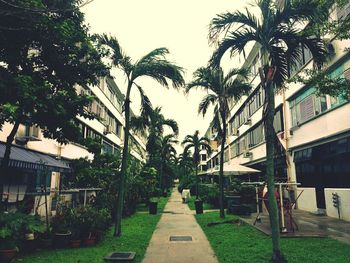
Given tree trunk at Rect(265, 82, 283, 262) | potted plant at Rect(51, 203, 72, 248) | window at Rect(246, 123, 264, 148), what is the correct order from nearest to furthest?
tree trunk at Rect(265, 82, 283, 262) < potted plant at Rect(51, 203, 72, 248) < window at Rect(246, 123, 264, 148)

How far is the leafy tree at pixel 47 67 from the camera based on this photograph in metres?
6.34

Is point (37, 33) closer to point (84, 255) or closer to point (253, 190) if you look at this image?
point (84, 255)

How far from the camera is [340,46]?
13930 millimetres

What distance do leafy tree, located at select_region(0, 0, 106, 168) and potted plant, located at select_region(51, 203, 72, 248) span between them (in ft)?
6.71

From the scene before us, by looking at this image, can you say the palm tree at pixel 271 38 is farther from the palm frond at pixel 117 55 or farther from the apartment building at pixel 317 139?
the palm frond at pixel 117 55

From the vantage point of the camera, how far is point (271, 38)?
318 inches

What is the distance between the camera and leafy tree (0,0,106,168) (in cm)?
634

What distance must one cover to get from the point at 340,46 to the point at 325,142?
4.62 meters

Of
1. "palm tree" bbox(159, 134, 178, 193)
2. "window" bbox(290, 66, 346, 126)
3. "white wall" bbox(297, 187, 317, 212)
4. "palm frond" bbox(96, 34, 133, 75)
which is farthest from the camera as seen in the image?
"palm tree" bbox(159, 134, 178, 193)

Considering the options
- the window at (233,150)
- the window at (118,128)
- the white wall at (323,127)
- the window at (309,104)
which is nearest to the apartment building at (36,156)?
the white wall at (323,127)

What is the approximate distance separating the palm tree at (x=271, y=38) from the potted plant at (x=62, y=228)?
536cm

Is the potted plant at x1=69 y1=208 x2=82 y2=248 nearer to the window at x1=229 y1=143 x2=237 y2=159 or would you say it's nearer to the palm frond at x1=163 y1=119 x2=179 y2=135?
the palm frond at x1=163 y1=119 x2=179 y2=135

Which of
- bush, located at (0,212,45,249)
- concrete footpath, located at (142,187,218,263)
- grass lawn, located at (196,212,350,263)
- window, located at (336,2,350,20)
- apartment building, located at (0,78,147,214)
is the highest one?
window, located at (336,2,350,20)

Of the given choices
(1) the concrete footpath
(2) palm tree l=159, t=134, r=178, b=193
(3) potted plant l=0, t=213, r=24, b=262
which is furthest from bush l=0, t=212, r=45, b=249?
(2) palm tree l=159, t=134, r=178, b=193
